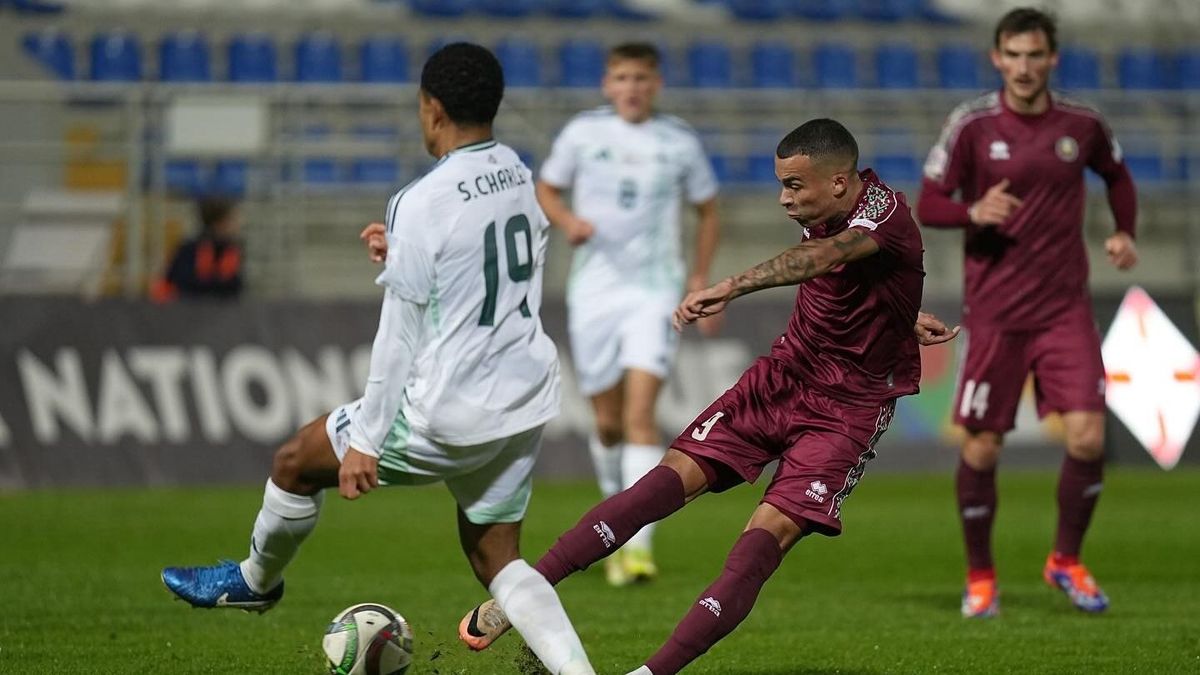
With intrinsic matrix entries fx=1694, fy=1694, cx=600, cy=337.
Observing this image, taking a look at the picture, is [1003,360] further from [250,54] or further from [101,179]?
[250,54]

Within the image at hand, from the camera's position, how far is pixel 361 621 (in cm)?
551

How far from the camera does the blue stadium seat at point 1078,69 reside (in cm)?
2262

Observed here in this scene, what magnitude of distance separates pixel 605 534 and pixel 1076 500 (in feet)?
11.5

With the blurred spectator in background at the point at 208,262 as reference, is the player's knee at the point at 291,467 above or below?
above

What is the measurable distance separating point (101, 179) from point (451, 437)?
12.9 metres

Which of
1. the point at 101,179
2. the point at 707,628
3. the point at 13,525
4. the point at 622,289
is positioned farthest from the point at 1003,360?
the point at 101,179

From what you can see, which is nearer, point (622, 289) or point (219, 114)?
point (622, 289)

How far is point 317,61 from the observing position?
20.9 m

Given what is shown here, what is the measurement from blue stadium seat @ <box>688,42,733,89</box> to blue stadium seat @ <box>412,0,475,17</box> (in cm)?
292

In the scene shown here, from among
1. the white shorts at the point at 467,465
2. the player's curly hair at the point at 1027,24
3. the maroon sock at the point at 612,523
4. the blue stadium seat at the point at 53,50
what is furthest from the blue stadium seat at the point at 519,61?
the maroon sock at the point at 612,523

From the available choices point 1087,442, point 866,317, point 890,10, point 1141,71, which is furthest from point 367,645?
point 1141,71

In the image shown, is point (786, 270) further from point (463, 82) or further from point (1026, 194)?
point (1026, 194)

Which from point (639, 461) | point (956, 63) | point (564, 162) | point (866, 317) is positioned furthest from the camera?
point (956, 63)

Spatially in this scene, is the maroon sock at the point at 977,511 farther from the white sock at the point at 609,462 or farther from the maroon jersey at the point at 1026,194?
the white sock at the point at 609,462
